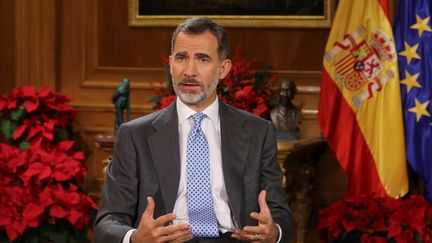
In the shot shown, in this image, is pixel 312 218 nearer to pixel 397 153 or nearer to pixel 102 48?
pixel 397 153

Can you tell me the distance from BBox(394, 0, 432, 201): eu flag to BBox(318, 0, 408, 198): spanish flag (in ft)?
0.19

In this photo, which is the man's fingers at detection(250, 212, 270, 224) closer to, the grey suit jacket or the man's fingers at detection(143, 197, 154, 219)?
the grey suit jacket

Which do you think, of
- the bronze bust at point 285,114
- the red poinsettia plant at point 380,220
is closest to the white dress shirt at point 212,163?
the red poinsettia plant at point 380,220

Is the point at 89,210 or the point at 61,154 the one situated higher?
the point at 61,154

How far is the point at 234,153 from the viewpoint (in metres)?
2.98

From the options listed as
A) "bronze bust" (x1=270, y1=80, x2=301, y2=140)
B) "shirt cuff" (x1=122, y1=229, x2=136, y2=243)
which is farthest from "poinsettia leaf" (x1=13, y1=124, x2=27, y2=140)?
"shirt cuff" (x1=122, y1=229, x2=136, y2=243)

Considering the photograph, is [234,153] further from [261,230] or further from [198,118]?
[261,230]

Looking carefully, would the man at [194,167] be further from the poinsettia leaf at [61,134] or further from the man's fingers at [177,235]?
the poinsettia leaf at [61,134]

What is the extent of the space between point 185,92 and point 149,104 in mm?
2794

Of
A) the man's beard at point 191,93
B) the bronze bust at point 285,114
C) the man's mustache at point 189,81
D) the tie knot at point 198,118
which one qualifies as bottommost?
the bronze bust at point 285,114

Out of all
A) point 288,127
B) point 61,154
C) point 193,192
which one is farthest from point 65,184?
point 193,192

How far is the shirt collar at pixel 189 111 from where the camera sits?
3.02 m

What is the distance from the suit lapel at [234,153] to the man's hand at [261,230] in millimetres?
159

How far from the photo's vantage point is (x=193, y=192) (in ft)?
9.54
